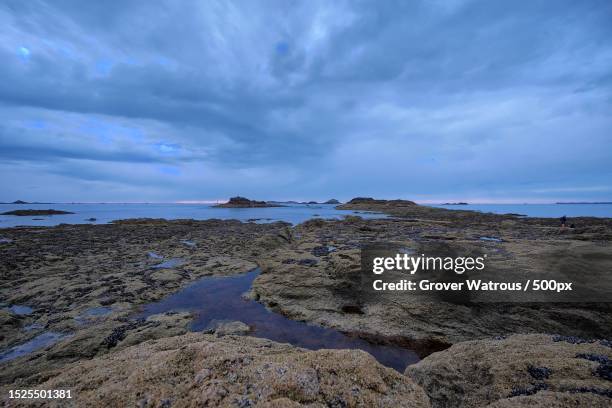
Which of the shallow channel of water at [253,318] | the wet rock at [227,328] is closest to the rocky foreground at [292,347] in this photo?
the wet rock at [227,328]

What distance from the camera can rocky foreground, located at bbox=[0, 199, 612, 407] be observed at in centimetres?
341

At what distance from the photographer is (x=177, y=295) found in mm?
10953

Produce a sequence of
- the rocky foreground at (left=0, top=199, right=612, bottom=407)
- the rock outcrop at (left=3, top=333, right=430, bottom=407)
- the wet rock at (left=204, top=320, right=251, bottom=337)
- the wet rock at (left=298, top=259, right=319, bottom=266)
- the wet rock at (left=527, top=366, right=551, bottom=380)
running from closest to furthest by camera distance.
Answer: the rock outcrop at (left=3, top=333, right=430, bottom=407) < the rocky foreground at (left=0, top=199, right=612, bottom=407) < the wet rock at (left=527, top=366, right=551, bottom=380) < the wet rock at (left=204, top=320, right=251, bottom=337) < the wet rock at (left=298, top=259, right=319, bottom=266)

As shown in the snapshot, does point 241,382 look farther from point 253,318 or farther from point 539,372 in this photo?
point 253,318

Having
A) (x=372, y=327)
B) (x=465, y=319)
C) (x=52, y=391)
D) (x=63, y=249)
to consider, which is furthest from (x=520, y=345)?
(x=63, y=249)

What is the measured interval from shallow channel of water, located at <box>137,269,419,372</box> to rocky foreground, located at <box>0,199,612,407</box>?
0.45 m

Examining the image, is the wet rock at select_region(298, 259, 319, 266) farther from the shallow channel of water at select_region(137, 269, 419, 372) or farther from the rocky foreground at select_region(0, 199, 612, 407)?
the shallow channel of water at select_region(137, 269, 419, 372)

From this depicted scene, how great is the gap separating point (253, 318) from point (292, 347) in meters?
3.28

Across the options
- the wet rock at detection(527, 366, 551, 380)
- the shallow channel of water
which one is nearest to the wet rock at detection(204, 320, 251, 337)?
the shallow channel of water

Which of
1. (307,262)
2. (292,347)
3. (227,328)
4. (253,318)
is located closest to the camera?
(292,347)

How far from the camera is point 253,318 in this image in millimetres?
8945

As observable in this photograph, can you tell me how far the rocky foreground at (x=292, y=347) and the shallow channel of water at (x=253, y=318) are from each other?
452mm

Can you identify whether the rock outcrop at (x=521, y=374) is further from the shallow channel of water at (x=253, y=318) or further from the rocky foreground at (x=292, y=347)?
the shallow channel of water at (x=253, y=318)

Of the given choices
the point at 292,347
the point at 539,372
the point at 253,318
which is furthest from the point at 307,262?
the point at 539,372
